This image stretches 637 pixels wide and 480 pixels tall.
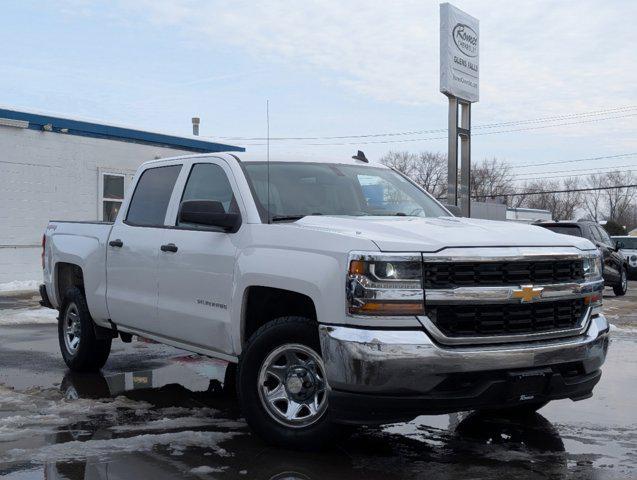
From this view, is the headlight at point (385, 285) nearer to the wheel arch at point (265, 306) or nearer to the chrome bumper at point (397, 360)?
the chrome bumper at point (397, 360)

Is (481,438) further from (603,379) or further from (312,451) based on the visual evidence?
(603,379)

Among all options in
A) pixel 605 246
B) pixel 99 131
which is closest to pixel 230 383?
pixel 605 246

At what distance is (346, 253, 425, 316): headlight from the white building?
15.7 meters

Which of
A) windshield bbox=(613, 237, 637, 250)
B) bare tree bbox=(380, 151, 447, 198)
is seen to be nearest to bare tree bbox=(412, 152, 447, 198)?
bare tree bbox=(380, 151, 447, 198)

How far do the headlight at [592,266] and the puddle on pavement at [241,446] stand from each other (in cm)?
112

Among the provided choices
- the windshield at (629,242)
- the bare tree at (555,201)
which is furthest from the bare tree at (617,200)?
the windshield at (629,242)

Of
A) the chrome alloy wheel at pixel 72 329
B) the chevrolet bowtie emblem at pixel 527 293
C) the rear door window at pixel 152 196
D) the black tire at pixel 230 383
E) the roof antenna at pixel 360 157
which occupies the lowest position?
the black tire at pixel 230 383

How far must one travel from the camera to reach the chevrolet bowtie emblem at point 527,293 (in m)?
4.48

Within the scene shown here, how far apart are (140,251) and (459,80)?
13.3 meters

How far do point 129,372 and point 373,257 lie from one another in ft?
14.0

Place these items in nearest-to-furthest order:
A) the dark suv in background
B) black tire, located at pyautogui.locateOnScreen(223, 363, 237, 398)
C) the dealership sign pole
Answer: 1. black tire, located at pyautogui.locateOnScreen(223, 363, 237, 398)
2. the dark suv in background
3. the dealership sign pole

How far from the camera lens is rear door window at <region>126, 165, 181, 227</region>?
6500mm

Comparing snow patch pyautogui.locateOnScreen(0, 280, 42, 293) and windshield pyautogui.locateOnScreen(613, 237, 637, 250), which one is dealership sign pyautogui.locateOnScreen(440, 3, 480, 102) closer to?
snow patch pyautogui.locateOnScreen(0, 280, 42, 293)

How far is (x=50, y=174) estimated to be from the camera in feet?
62.7
